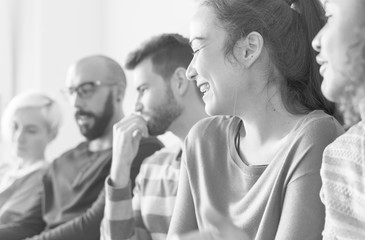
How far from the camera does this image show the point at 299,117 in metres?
1.34

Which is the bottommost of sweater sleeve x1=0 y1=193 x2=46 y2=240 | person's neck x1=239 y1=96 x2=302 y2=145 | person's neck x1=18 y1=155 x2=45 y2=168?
sweater sleeve x1=0 y1=193 x2=46 y2=240

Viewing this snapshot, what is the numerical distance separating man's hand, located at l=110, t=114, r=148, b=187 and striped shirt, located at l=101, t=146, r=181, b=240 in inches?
1.3

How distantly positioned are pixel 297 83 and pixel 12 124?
1.53 meters

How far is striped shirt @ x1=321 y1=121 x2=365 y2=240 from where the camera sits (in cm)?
105

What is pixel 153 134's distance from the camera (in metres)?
2.01

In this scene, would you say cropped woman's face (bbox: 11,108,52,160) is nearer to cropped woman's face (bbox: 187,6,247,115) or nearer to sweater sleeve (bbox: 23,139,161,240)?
sweater sleeve (bbox: 23,139,161,240)

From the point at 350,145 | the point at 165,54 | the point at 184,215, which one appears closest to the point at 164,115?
the point at 165,54

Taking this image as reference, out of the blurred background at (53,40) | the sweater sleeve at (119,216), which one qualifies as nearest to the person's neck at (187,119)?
the sweater sleeve at (119,216)

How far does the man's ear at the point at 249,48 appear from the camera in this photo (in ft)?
4.45

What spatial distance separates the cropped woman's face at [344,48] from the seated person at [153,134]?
0.88 m

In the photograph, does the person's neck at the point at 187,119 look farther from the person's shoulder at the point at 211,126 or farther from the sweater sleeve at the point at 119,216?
the person's shoulder at the point at 211,126

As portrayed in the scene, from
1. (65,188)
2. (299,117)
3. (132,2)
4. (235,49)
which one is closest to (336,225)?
(299,117)

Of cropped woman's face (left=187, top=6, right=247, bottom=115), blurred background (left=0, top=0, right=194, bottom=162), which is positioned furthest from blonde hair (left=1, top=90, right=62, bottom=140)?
cropped woman's face (left=187, top=6, right=247, bottom=115)

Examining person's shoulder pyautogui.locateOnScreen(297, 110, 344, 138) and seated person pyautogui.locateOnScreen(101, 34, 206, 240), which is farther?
seated person pyautogui.locateOnScreen(101, 34, 206, 240)
